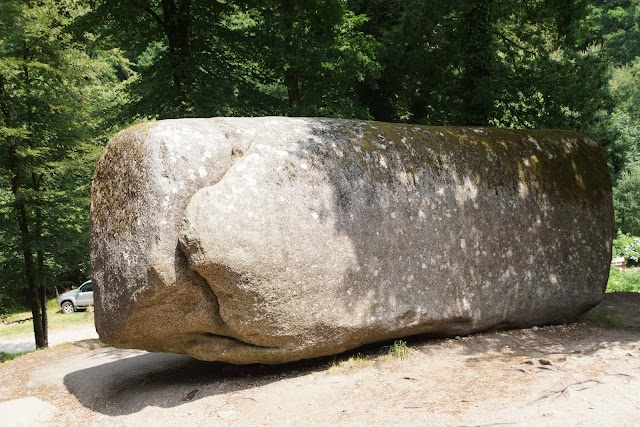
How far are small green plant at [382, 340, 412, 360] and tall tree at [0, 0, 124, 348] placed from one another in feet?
28.6

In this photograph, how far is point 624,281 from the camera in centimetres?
1513

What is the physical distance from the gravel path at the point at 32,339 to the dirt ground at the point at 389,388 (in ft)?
28.9

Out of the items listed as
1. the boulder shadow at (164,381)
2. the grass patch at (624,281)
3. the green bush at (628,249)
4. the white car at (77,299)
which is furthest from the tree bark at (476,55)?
the white car at (77,299)

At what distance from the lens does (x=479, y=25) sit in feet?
41.4

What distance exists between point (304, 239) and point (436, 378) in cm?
192

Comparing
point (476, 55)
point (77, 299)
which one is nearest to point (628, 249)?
point (476, 55)

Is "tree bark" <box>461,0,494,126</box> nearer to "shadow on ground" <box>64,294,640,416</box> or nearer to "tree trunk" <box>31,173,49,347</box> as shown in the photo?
"shadow on ground" <box>64,294,640,416</box>

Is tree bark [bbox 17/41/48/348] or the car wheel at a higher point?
tree bark [bbox 17/41/48/348]

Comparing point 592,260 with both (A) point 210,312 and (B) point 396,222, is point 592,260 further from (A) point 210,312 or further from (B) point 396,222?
(A) point 210,312

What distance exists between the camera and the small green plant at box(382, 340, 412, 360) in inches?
262

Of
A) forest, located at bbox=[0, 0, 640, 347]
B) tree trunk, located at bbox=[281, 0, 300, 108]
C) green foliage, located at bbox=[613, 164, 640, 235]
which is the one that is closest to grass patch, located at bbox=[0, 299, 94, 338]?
forest, located at bbox=[0, 0, 640, 347]

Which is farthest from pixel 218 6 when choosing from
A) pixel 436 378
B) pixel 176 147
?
pixel 436 378

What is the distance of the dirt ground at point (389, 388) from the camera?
5.08 metres

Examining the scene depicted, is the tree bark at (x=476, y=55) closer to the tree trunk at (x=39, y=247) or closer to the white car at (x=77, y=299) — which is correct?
the tree trunk at (x=39, y=247)
